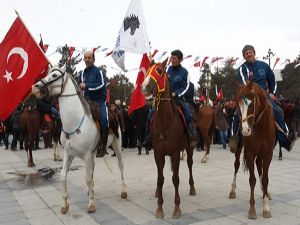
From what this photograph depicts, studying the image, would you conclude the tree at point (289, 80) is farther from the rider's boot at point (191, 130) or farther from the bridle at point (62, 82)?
the bridle at point (62, 82)

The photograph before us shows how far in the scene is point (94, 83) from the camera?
23.6 feet

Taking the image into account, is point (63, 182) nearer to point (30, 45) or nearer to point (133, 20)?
point (30, 45)

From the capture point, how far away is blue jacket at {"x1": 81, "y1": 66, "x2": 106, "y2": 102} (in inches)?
282

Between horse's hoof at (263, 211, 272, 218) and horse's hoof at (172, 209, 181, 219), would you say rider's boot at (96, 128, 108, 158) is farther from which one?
horse's hoof at (263, 211, 272, 218)

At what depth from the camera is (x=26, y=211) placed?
666 cm

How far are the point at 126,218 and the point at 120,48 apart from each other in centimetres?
399

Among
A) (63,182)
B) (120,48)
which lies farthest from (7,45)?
(63,182)

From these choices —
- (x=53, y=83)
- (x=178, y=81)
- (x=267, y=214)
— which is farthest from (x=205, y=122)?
(x=53, y=83)

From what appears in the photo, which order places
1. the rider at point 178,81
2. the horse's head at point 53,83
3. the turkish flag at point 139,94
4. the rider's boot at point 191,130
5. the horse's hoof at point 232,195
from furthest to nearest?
1. the turkish flag at point 139,94
2. the horse's hoof at point 232,195
3. the rider at point 178,81
4. the rider's boot at point 191,130
5. the horse's head at point 53,83

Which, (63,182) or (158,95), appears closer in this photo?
(158,95)

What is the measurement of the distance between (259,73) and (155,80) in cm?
212

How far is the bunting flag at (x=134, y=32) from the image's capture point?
809cm

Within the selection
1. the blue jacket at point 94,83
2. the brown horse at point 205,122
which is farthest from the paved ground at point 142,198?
the blue jacket at point 94,83

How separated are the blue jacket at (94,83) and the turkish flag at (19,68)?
81 centimetres
